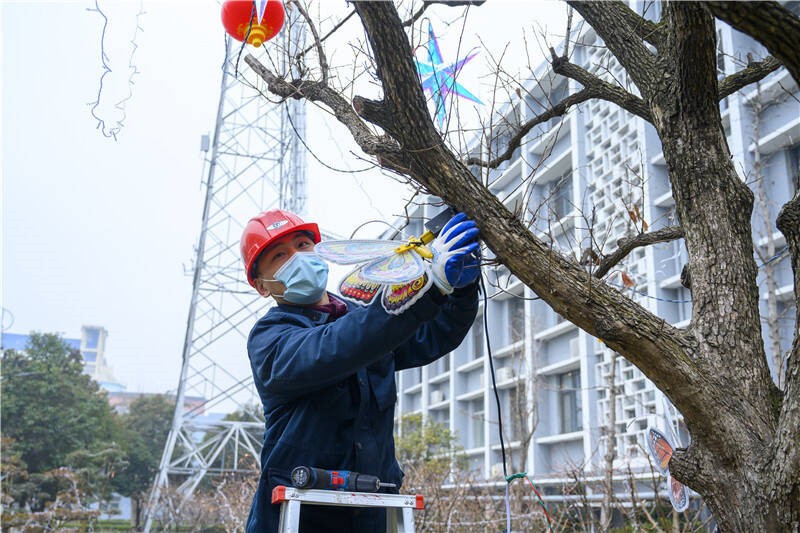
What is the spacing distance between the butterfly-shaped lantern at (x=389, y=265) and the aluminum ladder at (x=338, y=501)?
605 mm

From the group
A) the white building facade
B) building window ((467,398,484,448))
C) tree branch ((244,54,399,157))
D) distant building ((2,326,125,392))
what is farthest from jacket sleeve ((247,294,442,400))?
distant building ((2,326,125,392))

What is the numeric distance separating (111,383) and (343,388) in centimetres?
8284

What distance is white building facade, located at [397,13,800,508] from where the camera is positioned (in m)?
10.1

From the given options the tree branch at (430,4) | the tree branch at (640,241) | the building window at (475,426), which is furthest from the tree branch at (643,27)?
the building window at (475,426)

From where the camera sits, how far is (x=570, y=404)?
18297 mm

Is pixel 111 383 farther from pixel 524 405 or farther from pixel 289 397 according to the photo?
pixel 289 397

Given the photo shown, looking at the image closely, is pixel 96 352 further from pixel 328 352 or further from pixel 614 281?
pixel 328 352

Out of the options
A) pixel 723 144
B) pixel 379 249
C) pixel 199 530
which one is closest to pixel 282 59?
pixel 379 249

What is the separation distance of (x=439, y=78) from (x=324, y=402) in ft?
5.30

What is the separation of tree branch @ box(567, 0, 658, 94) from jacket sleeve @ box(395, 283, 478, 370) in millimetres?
1235

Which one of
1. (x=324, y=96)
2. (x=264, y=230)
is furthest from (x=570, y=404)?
(x=264, y=230)

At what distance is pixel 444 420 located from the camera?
2739 centimetres

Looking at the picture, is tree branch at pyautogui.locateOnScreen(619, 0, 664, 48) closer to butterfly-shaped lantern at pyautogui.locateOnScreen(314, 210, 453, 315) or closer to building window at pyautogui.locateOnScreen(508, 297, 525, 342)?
butterfly-shaped lantern at pyautogui.locateOnScreen(314, 210, 453, 315)

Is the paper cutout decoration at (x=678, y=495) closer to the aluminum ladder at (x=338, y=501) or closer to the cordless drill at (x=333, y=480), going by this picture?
the aluminum ladder at (x=338, y=501)
